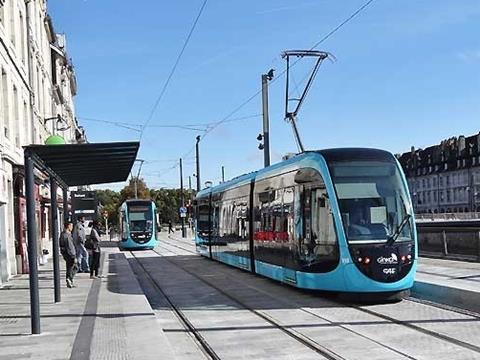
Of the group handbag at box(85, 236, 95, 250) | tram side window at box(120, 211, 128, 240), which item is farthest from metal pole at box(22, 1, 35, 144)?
tram side window at box(120, 211, 128, 240)

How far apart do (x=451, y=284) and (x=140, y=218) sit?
104ft

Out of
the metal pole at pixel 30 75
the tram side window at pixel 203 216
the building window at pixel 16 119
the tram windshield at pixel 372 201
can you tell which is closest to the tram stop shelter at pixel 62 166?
the tram windshield at pixel 372 201

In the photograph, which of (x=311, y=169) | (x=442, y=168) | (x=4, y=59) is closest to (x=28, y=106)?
(x=4, y=59)

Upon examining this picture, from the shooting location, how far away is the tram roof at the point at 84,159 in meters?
11.0

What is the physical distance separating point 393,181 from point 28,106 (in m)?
18.7

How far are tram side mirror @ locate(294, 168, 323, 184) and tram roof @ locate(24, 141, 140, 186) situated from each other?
3.86 m

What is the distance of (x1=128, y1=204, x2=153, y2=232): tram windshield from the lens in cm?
4447

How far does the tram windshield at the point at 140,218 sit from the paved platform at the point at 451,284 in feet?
85.5

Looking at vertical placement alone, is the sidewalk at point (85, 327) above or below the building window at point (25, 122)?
below

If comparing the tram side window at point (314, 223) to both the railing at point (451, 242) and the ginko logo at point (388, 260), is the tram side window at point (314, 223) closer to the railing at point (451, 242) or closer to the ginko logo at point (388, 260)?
the ginko logo at point (388, 260)

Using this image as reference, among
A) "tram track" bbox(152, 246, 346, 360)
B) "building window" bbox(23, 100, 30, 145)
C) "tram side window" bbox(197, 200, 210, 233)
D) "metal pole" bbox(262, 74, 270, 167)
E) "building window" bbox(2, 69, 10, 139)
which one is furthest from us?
"metal pole" bbox(262, 74, 270, 167)

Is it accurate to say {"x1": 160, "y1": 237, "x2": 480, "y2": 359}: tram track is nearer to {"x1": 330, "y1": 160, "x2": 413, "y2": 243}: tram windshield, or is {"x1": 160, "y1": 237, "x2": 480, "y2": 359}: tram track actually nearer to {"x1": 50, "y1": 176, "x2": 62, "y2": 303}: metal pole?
{"x1": 330, "y1": 160, "x2": 413, "y2": 243}: tram windshield

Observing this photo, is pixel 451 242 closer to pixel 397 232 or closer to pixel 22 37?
pixel 397 232

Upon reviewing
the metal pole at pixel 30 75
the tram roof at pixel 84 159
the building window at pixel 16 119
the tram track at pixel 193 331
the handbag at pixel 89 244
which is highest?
the metal pole at pixel 30 75
